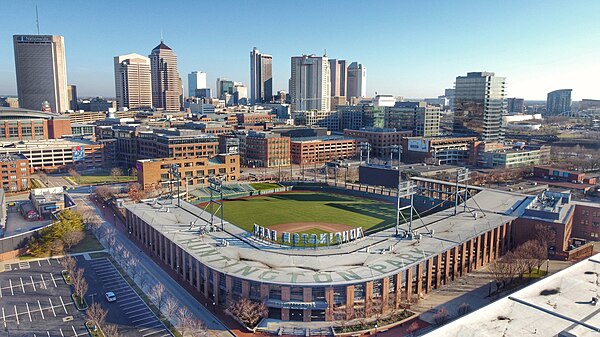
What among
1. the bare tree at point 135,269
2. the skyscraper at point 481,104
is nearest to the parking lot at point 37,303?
the bare tree at point 135,269

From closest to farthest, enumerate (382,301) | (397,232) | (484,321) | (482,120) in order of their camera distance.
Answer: (484,321) → (382,301) → (397,232) → (482,120)

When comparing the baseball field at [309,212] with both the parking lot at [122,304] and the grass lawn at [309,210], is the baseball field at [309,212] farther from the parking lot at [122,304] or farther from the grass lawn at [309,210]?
the parking lot at [122,304]

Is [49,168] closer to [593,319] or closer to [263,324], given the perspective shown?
[263,324]

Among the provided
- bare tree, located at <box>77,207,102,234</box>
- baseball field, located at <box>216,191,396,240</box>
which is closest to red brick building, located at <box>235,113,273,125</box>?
baseball field, located at <box>216,191,396,240</box>

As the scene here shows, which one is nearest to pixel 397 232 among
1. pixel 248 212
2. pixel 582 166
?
pixel 248 212

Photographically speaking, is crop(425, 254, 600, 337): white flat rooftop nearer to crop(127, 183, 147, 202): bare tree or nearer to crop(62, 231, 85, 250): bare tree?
crop(62, 231, 85, 250): bare tree
